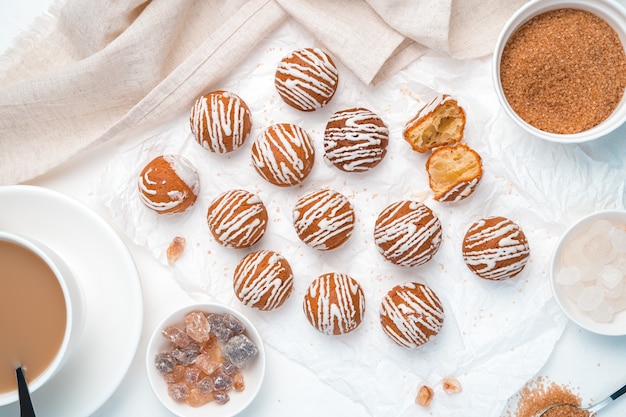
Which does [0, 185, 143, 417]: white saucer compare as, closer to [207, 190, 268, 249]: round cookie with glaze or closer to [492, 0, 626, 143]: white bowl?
[207, 190, 268, 249]: round cookie with glaze

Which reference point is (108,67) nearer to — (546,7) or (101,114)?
(101,114)

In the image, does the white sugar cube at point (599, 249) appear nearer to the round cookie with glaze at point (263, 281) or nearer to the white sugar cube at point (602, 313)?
the white sugar cube at point (602, 313)

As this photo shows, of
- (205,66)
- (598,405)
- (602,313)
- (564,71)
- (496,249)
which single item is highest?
(205,66)

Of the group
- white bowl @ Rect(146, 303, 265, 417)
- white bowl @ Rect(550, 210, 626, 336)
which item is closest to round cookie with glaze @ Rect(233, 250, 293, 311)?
white bowl @ Rect(146, 303, 265, 417)

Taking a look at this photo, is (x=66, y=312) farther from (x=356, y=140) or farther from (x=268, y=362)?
(x=356, y=140)

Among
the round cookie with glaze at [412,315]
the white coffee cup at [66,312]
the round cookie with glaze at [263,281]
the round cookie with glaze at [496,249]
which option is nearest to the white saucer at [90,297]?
the white coffee cup at [66,312]

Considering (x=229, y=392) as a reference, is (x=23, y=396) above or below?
above

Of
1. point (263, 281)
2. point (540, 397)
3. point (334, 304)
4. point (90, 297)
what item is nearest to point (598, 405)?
point (540, 397)
